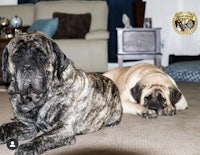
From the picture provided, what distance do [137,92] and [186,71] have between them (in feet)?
5.41

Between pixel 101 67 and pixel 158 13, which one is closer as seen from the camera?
pixel 101 67

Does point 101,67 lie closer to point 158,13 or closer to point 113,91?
point 158,13

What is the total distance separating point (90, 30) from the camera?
16.5ft

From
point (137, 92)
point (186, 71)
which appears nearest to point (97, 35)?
point (186, 71)

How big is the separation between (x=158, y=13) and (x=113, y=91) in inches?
141

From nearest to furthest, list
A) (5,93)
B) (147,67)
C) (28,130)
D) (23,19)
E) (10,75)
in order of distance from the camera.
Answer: (10,75) → (28,130) → (147,67) → (5,93) → (23,19)

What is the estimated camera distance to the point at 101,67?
4621mm

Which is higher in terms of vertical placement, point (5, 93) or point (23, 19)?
point (23, 19)

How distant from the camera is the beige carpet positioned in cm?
173

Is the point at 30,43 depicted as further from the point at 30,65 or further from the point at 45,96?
the point at 45,96

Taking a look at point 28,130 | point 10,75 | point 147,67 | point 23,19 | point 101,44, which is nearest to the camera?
point 10,75

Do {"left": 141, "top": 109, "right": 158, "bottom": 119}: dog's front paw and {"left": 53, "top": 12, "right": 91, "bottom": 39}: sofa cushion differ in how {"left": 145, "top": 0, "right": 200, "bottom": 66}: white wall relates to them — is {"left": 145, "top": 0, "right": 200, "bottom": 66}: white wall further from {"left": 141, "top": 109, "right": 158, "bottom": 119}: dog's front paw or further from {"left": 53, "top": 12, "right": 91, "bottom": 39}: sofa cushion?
{"left": 141, "top": 109, "right": 158, "bottom": 119}: dog's front paw

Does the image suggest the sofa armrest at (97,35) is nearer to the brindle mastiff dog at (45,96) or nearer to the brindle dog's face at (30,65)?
the brindle mastiff dog at (45,96)

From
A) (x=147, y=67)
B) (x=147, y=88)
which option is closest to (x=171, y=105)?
(x=147, y=88)
